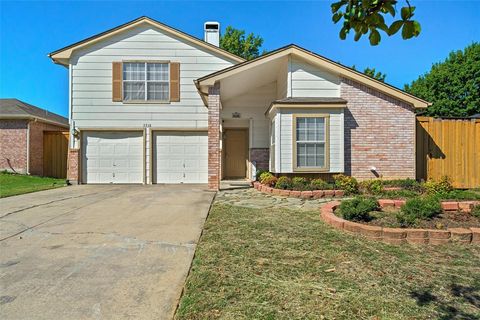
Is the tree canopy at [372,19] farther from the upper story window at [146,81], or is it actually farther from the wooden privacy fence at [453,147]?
the upper story window at [146,81]

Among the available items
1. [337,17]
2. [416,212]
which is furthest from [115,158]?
[337,17]

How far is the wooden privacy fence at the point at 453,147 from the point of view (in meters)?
9.55

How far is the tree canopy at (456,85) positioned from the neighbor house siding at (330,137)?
768 inches

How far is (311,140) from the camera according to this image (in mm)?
9039

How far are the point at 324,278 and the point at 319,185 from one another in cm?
573

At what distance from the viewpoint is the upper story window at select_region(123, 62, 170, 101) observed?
11.8 metres

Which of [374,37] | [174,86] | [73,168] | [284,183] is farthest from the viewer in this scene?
[174,86]

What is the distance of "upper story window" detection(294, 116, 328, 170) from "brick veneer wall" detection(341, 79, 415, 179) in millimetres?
936

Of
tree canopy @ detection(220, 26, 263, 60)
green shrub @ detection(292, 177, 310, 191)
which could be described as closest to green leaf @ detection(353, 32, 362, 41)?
green shrub @ detection(292, 177, 310, 191)

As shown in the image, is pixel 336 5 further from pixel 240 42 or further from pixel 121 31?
pixel 240 42

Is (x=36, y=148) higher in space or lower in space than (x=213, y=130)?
lower

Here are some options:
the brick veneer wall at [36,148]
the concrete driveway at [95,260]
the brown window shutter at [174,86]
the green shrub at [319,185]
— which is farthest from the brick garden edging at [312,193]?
the brick veneer wall at [36,148]

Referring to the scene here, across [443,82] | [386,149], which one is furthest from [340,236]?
[443,82]

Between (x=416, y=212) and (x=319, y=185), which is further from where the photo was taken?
(x=319, y=185)
